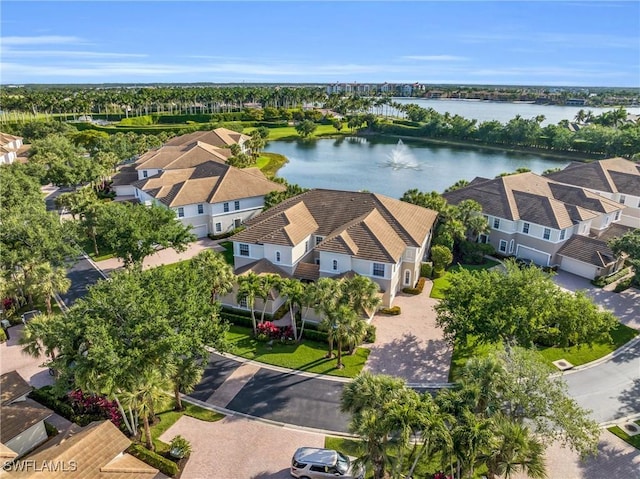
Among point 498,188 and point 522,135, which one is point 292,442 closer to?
point 498,188

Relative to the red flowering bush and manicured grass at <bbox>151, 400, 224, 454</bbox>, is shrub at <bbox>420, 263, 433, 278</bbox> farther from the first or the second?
the red flowering bush

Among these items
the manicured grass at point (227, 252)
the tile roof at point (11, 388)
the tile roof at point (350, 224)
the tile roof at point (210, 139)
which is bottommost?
the manicured grass at point (227, 252)

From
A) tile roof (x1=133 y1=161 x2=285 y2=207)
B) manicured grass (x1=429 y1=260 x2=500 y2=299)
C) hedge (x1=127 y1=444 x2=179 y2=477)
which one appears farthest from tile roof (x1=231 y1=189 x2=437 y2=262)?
hedge (x1=127 y1=444 x2=179 y2=477)

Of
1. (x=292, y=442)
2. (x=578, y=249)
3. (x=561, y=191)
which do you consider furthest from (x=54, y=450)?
(x=561, y=191)

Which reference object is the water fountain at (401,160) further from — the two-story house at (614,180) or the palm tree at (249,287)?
the palm tree at (249,287)

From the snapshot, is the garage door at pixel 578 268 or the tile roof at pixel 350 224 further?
the garage door at pixel 578 268

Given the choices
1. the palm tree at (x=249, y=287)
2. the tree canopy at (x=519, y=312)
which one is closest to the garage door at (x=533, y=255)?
the tree canopy at (x=519, y=312)

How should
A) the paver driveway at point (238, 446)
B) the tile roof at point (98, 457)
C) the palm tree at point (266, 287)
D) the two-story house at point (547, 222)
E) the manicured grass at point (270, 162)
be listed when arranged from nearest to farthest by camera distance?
the tile roof at point (98, 457) < the paver driveway at point (238, 446) < the palm tree at point (266, 287) < the two-story house at point (547, 222) < the manicured grass at point (270, 162)
